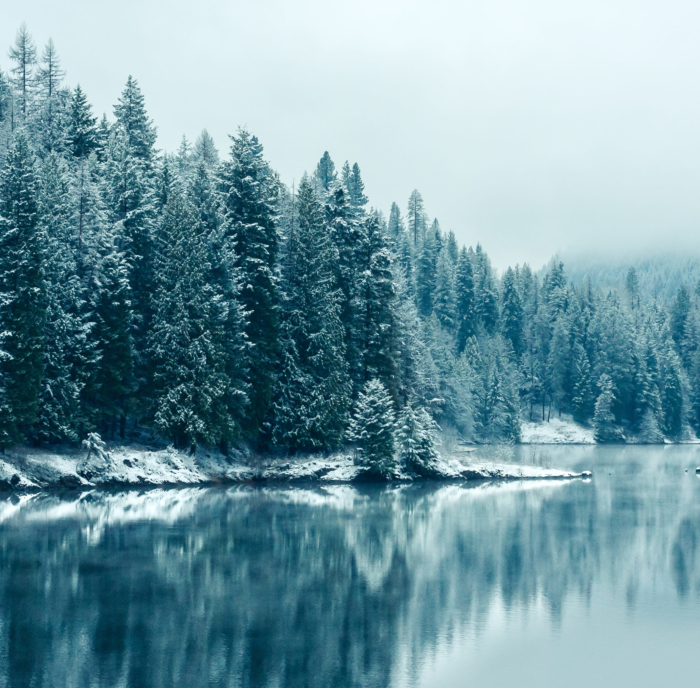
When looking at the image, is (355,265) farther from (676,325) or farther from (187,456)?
(676,325)

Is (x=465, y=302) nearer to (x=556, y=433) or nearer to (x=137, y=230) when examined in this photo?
(x=556, y=433)

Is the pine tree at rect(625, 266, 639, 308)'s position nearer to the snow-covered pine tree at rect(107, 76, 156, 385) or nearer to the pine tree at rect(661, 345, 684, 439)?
the pine tree at rect(661, 345, 684, 439)

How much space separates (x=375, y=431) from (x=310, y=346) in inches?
281

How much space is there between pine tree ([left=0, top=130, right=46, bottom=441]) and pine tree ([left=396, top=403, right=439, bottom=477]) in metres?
23.3

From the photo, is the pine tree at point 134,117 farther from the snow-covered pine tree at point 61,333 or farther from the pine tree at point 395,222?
the pine tree at point 395,222

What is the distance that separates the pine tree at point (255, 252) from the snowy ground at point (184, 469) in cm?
280

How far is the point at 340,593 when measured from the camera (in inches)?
1076

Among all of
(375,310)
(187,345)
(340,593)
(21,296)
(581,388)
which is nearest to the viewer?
(340,593)

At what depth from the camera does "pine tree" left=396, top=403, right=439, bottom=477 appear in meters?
60.3

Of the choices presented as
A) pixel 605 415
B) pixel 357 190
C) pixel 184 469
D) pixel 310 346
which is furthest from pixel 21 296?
pixel 605 415

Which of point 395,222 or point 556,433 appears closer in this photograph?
point 556,433

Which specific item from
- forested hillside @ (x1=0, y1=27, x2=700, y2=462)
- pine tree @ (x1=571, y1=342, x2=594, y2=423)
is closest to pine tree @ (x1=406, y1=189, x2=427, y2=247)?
pine tree @ (x1=571, y1=342, x2=594, y2=423)

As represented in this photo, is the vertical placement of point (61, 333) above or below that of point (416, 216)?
below

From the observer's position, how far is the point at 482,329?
132500 mm
